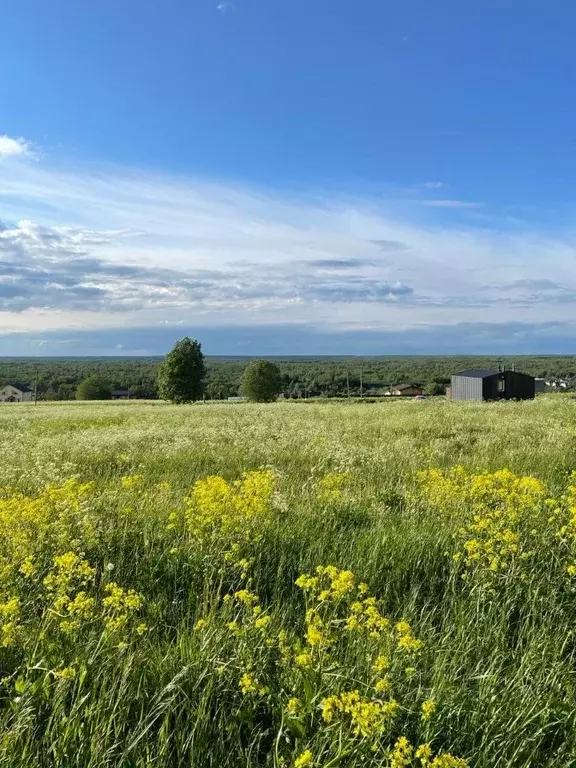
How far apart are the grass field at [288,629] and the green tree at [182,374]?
6083 cm

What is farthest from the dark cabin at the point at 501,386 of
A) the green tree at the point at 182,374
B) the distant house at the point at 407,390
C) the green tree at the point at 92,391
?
the green tree at the point at 92,391

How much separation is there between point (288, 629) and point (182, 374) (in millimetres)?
64878

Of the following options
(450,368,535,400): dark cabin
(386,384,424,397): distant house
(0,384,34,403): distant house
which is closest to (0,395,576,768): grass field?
(450,368,535,400): dark cabin

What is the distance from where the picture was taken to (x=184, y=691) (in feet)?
8.97

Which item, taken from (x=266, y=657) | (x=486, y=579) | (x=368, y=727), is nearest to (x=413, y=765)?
(x=368, y=727)

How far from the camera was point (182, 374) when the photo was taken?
66875 millimetres

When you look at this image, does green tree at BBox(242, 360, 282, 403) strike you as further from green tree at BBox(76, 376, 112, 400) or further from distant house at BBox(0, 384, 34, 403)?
distant house at BBox(0, 384, 34, 403)

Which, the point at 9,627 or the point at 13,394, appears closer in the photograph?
the point at 9,627

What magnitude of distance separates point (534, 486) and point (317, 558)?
266 centimetres

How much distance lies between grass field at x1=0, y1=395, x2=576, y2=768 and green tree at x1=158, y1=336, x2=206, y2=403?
60833 millimetres

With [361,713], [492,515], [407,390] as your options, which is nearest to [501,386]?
[407,390]

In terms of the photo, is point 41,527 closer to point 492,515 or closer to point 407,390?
point 492,515

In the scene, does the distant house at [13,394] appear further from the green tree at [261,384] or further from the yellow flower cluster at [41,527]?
the yellow flower cluster at [41,527]

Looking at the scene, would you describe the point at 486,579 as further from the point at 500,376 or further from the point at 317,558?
the point at 500,376
